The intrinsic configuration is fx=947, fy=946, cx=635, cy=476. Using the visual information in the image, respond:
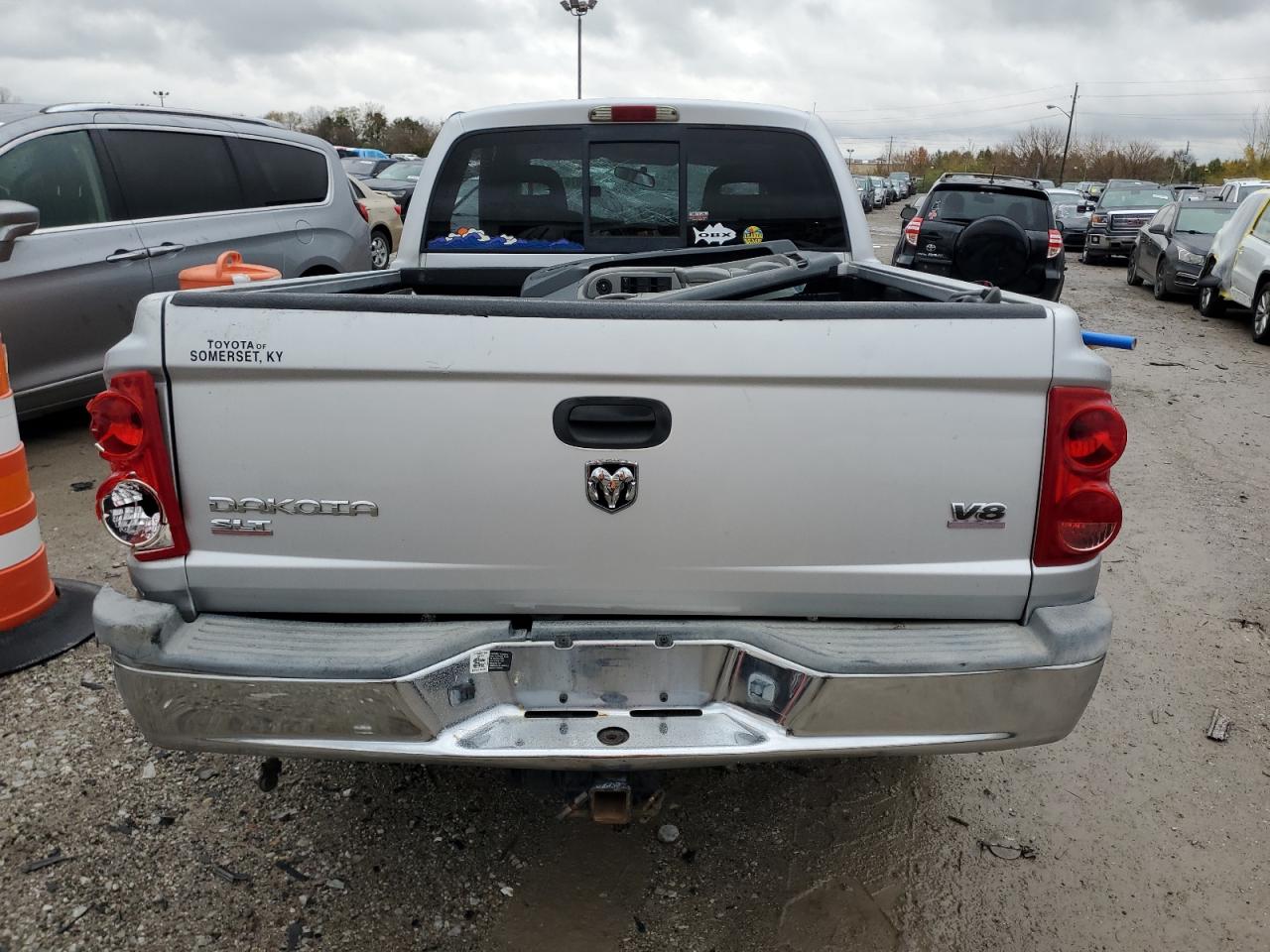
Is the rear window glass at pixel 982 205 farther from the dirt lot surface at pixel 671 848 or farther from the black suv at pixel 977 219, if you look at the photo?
the dirt lot surface at pixel 671 848

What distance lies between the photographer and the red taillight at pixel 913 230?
13141mm

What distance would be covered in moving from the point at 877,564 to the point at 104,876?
7.58 ft

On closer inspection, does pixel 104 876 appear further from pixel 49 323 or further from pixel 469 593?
pixel 49 323

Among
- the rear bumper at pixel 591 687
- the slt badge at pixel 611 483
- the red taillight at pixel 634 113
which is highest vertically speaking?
the red taillight at pixel 634 113

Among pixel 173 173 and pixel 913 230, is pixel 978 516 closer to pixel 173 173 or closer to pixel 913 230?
pixel 173 173

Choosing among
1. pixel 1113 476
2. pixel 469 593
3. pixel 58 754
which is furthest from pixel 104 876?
pixel 1113 476

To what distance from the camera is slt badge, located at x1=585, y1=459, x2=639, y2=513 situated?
2.11 meters

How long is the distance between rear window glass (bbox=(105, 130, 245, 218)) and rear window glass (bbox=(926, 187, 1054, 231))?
31.5 ft

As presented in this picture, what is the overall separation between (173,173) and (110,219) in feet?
2.20

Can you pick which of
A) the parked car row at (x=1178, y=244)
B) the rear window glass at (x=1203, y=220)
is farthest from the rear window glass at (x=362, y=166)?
the rear window glass at (x=1203, y=220)

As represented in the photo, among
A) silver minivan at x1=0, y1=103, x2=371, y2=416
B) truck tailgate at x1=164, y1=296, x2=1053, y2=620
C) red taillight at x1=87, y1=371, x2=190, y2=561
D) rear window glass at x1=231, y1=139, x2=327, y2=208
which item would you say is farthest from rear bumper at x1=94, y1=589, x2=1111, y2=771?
rear window glass at x1=231, y1=139, x2=327, y2=208

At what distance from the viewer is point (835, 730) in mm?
2146

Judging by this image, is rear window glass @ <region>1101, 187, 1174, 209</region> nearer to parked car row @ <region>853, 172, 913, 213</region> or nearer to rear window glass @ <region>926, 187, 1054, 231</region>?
parked car row @ <region>853, 172, 913, 213</region>

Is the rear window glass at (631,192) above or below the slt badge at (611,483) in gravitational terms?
above
